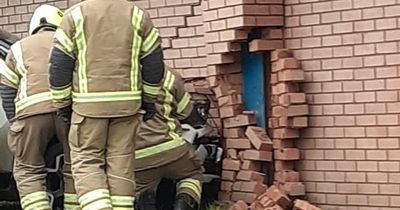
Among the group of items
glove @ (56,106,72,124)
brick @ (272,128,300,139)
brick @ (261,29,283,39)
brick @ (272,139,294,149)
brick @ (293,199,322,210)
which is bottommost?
brick @ (293,199,322,210)

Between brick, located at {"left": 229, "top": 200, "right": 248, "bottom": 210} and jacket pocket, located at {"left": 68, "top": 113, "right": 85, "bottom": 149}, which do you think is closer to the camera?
jacket pocket, located at {"left": 68, "top": 113, "right": 85, "bottom": 149}

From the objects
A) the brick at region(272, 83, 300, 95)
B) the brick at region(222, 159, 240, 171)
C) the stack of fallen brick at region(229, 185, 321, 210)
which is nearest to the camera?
the stack of fallen brick at region(229, 185, 321, 210)

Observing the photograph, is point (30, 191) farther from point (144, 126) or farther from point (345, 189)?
point (345, 189)

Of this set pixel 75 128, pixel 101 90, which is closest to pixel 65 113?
pixel 75 128

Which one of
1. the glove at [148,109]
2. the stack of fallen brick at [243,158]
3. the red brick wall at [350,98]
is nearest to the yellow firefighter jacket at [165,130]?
the glove at [148,109]

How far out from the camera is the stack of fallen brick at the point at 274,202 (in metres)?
7.82

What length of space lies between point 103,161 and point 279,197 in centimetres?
154

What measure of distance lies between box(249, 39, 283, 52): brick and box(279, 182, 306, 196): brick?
3.50ft

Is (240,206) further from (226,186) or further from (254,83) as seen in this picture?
(254,83)

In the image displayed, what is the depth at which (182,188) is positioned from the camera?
307 inches

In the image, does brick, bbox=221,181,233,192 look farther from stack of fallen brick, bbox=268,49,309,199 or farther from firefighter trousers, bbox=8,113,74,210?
firefighter trousers, bbox=8,113,74,210

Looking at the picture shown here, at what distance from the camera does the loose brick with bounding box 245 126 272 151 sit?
8.30 m

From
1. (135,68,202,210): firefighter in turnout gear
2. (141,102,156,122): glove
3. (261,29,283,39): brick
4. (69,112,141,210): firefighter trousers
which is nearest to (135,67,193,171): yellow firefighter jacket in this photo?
(135,68,202,210): firefighter in turnout gear

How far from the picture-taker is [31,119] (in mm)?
7504
